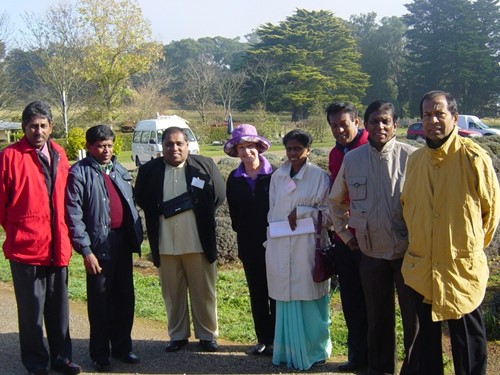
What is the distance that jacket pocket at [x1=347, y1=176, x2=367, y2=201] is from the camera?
12.8ft

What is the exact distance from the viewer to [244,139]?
461 centimetres

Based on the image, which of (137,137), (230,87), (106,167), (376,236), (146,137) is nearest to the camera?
(376,236)

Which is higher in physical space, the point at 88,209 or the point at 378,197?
the point at 378,197

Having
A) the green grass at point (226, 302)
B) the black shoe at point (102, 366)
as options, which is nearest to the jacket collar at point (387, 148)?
the green grass at point (226, 302)

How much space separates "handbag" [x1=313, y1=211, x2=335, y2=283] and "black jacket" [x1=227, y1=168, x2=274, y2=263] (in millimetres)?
491

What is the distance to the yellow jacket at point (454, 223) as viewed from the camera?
11.0 ft

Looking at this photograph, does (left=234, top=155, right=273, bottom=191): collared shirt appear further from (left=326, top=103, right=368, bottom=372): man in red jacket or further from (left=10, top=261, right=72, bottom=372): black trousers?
(left=10, top=261, right=72, bottom=372): black trousers

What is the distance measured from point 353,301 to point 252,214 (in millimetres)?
991

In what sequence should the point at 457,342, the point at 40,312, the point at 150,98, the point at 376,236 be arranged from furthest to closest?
the point at 150,98 < the point at 40,312 < the point at 376,236 < the point at 457,342

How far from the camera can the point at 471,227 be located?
3.35 m

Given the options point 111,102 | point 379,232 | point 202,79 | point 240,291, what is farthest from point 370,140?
point 202,79

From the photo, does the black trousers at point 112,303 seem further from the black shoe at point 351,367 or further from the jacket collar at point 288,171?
the black shoe at point 351,367

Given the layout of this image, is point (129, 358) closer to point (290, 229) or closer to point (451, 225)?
point (290, 229)

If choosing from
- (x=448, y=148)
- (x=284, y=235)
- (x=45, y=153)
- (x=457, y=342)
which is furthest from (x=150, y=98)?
(x=457, y=342)
